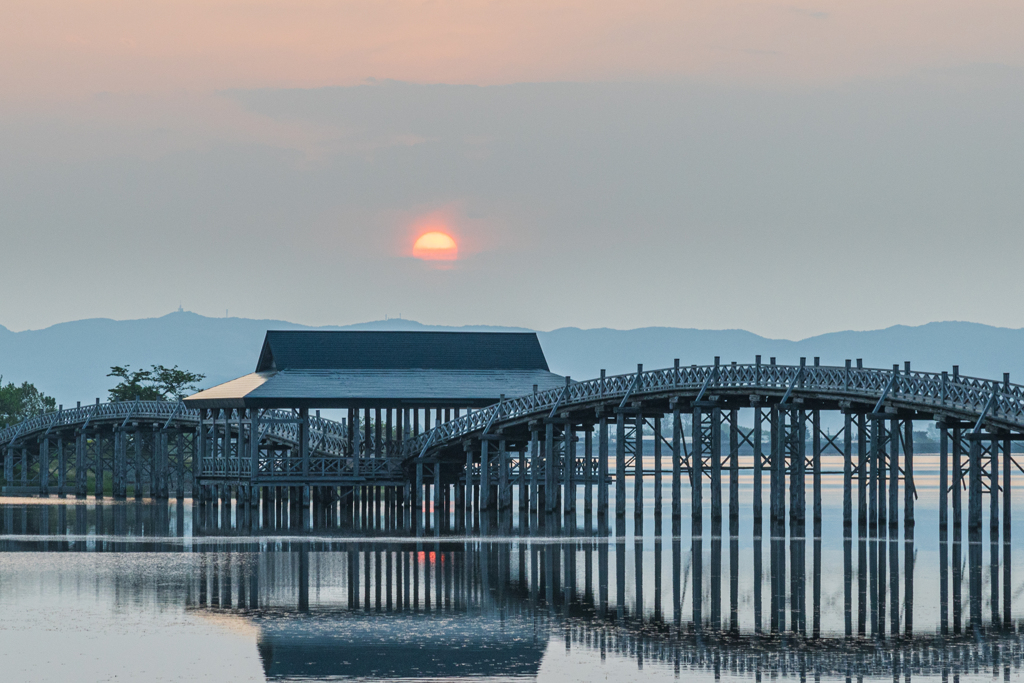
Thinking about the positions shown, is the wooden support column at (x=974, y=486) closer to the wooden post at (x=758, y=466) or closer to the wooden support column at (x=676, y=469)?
the wooden post at (x=758, y=466)

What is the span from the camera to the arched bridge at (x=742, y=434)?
52413mm

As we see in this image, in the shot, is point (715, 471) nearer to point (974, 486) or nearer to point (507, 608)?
point (974, 486)

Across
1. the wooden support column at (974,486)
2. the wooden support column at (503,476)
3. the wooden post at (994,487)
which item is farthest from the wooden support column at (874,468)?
the wooden support column at (503,476)

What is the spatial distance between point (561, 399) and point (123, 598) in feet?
97.6

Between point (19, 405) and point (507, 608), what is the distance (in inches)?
4174

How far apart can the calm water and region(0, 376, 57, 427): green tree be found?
76027mm

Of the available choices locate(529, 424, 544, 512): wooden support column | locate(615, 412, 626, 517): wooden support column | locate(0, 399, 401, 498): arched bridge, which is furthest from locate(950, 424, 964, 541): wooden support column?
locate(0, 399, 401, 498): arched bridge

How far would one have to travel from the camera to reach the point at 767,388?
5953 cm

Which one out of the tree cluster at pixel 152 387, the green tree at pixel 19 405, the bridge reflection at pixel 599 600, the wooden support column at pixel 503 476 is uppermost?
the tree cluster at pixel 152 387

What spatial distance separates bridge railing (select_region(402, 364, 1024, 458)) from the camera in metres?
50.3

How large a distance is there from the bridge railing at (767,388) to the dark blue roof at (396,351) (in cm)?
538

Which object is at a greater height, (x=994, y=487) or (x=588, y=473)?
(x=994, y=487)

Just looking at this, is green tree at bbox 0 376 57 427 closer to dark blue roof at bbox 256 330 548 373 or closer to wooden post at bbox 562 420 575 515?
dark blue roof at bbox 256 330 548 373

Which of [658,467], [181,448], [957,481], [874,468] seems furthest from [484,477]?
[181,448]
